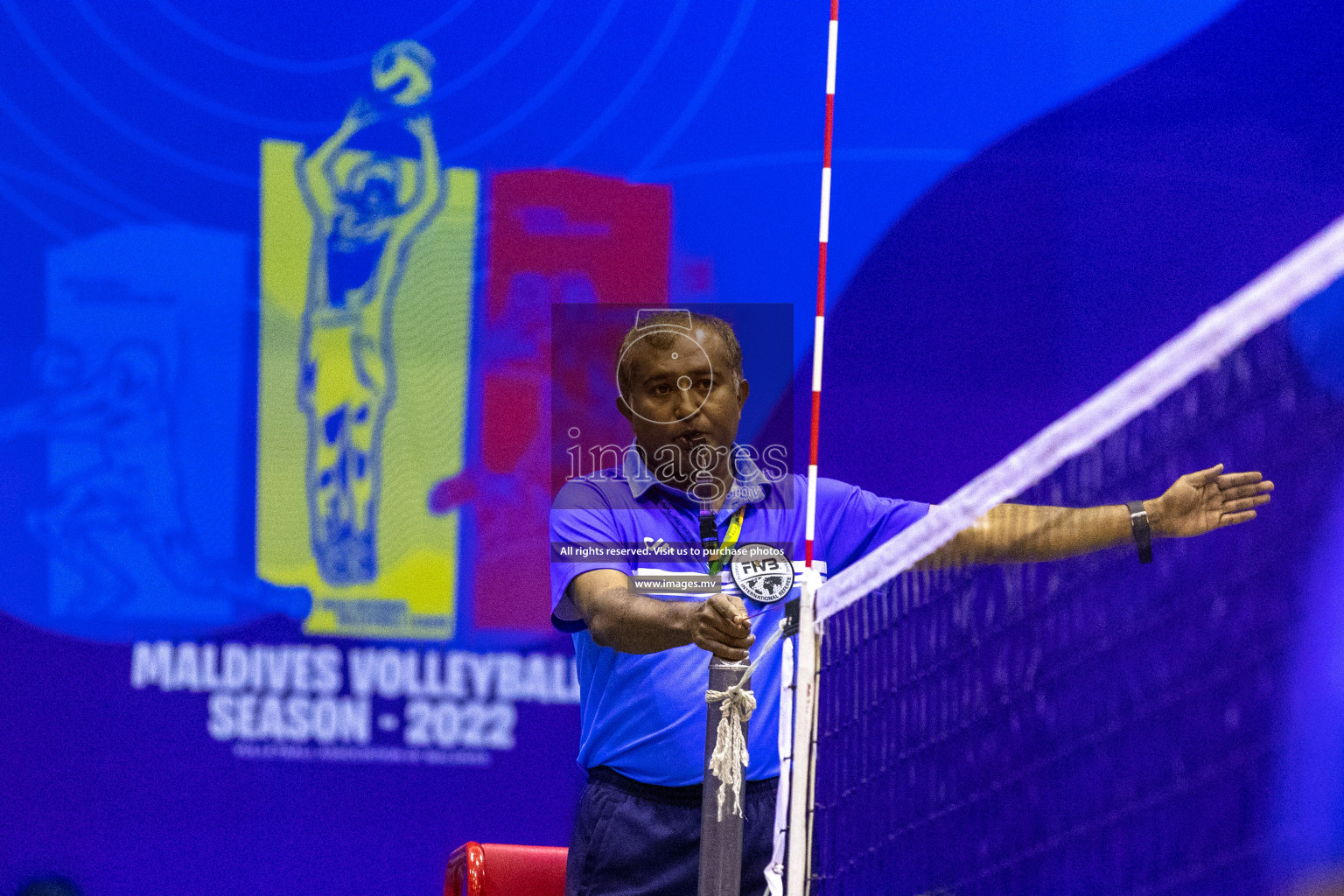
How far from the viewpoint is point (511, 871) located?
2934mm

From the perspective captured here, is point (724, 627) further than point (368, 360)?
No

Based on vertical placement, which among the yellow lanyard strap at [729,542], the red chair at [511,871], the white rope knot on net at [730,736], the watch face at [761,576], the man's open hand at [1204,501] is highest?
the man's open hand at [1204,501]

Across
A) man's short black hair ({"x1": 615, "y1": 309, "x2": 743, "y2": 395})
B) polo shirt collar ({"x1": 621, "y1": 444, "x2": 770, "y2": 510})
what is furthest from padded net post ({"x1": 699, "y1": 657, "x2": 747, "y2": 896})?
man's short black hair ({"x1": 615, "y1": 309, "x2": 743, "y2": 395})

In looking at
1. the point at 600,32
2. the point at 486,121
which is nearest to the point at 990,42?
the point at 600,32

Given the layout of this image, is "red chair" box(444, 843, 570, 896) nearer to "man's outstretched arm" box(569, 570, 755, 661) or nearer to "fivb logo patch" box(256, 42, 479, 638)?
"fivb logo patch" box(256, 42, 479, 638)

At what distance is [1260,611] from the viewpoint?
2.77m

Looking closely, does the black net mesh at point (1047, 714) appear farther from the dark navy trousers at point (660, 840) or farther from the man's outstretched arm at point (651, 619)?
the man's outstretched arm at point (651, 619)

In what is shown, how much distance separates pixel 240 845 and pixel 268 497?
1.01m

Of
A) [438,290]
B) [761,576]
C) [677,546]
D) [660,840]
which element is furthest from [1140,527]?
[438,290]

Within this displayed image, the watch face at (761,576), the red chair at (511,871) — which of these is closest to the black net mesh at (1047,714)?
the watch face at (761,576)

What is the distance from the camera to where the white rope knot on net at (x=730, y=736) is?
1817 millimetres

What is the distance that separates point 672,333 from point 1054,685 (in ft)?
2.94

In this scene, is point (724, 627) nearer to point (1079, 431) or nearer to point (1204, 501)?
point (1079, 431)

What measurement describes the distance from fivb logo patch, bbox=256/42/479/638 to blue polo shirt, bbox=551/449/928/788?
1.33 metres
